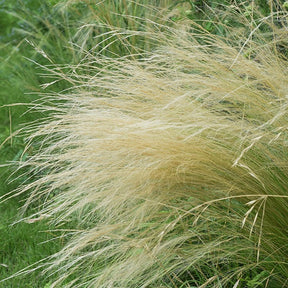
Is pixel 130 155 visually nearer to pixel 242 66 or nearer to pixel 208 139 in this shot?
pixel 208 139

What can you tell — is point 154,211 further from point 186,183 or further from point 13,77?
point 13,77

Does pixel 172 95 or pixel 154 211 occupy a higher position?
pixel 172 95

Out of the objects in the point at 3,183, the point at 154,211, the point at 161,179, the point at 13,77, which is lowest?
the point at 3,183

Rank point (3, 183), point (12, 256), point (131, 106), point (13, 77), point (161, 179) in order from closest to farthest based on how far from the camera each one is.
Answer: point (161, 179)
point (131, 106)
point (12, 256)
point (3, 183)
point (13, 77)

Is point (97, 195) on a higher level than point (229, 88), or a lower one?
lower

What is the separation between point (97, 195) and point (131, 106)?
0.41m

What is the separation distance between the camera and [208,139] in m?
2.14

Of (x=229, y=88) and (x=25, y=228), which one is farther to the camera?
(x=25, y=228)

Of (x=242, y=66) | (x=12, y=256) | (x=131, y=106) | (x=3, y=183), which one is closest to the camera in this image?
(x=242, y=66)

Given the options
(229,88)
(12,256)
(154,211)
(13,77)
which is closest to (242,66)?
(229,88)

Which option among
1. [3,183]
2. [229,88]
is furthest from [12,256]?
[229,88]

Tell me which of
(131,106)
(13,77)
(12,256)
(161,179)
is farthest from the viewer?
(13,77)

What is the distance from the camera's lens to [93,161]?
85.4 inches

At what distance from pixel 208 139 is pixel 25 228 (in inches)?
57.6
